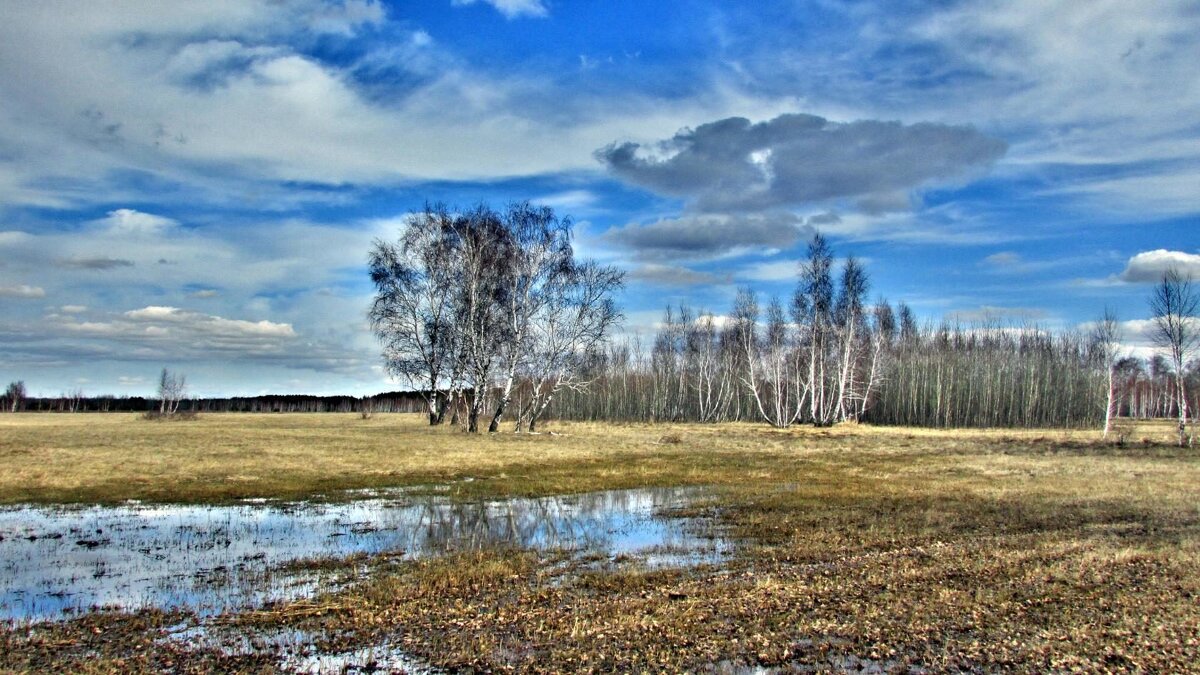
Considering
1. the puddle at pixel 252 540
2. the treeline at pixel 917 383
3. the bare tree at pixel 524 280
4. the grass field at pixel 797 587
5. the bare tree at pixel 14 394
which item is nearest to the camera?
the grass field at pixel 797 587

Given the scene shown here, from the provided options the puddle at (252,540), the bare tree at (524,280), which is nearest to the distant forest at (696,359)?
the bare tree at (524,280)

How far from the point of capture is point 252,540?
14.8m

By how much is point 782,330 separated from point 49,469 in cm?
6314

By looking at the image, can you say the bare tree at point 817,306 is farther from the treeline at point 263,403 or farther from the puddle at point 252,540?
the treeline at point 263,403

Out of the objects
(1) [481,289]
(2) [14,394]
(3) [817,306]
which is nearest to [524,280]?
(1) [481,289]

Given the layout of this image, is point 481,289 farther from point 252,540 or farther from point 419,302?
point 252,540

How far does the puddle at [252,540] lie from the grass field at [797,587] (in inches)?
47.3

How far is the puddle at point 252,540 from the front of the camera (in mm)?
10641

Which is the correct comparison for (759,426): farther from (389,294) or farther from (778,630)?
(778,630)

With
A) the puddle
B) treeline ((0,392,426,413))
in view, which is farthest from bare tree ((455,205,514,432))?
treeline ((0,392,426,413))

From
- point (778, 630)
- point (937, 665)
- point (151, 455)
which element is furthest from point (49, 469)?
point (937, 665)

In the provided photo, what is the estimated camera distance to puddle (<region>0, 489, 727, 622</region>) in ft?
34.9

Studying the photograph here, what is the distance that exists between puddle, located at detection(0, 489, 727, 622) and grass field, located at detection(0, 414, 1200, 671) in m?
1.20

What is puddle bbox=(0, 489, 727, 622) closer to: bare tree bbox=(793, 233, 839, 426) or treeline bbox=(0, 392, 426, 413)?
bare tree bbox=(793, 233, 839, 426)
